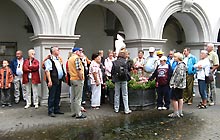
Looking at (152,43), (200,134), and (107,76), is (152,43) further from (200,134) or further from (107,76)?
(200,134)

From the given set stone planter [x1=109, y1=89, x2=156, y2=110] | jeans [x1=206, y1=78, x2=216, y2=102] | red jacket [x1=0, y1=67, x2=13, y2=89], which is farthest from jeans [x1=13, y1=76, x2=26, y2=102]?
jeans [x1=206, y1=78, x2=216, y2=102]

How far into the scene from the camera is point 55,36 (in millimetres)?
8133

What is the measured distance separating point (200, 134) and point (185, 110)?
7.66 feet

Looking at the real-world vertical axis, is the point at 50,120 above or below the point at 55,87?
below

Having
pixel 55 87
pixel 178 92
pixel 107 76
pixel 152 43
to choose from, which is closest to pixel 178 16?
pixel 152 43

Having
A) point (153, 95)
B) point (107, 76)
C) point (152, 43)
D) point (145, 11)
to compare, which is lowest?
point (153, 95)

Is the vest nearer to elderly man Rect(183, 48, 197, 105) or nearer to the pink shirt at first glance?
elderly man Rect(183, 48, 197, 105)

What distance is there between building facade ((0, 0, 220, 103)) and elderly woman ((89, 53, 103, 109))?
3.29ft

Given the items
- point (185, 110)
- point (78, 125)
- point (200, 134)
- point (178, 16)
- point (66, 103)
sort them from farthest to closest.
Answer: point (178, 16), point (66, 103), point (185, 110), point (78, 125), point (200, 134)

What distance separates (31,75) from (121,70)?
2.59m

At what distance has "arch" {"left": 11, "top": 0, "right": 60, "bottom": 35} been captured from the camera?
26.4ft

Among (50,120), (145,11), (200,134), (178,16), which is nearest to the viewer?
(200,134)

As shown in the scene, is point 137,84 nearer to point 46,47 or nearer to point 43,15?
point 46,47

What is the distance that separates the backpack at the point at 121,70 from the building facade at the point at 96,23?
188cm
